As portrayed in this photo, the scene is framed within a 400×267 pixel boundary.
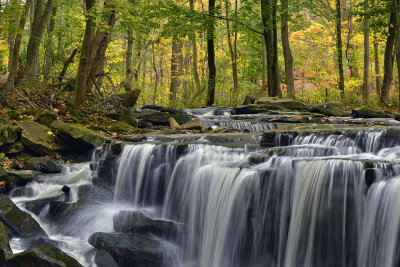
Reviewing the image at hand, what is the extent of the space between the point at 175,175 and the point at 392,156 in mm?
4263

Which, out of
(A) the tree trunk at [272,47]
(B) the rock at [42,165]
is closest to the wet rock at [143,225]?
(B) the rock at [42,165]

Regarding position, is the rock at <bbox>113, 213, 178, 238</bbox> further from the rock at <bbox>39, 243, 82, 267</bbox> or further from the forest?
the forest

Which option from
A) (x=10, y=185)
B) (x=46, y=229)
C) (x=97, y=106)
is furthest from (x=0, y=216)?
(x=97, y=106)

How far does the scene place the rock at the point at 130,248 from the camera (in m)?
6.38

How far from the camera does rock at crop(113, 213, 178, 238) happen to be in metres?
7.05

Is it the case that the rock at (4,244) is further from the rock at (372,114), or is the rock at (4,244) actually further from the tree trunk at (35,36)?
the rock at (372,114)

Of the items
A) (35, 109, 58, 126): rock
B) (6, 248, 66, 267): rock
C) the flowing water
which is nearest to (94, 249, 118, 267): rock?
the flowing water

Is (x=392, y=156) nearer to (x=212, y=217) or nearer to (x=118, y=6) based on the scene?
(x=212, y=217)

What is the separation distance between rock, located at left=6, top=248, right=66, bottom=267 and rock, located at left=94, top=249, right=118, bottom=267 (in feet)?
3.89

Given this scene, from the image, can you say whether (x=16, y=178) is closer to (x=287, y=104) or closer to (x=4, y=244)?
(x=4, y=244)

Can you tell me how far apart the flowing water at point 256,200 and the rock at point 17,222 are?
0.24m

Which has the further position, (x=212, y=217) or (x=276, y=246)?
(x=212, y=217)

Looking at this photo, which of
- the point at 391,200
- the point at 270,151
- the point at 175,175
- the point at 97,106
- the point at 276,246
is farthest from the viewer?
the point at 97,106

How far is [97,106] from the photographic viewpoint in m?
13.5
